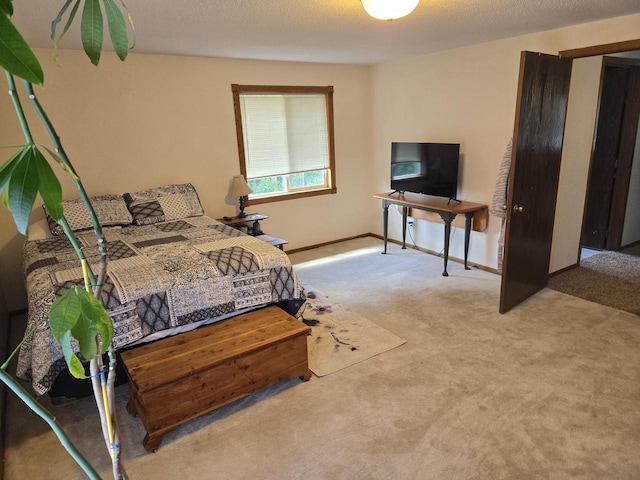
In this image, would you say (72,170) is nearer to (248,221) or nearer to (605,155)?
(248,221)

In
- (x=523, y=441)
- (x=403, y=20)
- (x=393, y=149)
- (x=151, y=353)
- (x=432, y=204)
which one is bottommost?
(x=523, y=441)

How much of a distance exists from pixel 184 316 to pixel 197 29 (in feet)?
6.73

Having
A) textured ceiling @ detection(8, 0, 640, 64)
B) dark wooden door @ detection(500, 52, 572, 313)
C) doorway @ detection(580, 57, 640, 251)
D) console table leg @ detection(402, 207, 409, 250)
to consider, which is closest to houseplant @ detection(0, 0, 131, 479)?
textured ceiling @ detection(8, 0, 640, 64)

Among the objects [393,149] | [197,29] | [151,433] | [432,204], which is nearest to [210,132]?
[197,29]

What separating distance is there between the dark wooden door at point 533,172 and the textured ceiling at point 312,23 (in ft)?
1.21

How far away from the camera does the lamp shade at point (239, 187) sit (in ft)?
14.1

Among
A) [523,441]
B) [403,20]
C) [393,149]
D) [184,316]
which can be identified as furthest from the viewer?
[393,149]

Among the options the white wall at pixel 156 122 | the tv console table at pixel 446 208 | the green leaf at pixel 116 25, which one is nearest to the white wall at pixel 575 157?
the tv console table at pixel 446 208

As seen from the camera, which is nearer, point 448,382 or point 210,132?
point 448,382

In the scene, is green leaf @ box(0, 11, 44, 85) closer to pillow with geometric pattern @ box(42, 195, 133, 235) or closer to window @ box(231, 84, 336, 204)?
pillow with geometric pattern @ box(42, 195, 133, 235)

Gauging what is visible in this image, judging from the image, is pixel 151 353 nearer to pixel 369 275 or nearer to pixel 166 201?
pixel 166 201

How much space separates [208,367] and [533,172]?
2.82 m

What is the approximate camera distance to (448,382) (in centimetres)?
249

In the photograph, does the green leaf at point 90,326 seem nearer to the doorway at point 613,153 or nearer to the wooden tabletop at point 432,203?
the wooden tabletop at point 432,203
